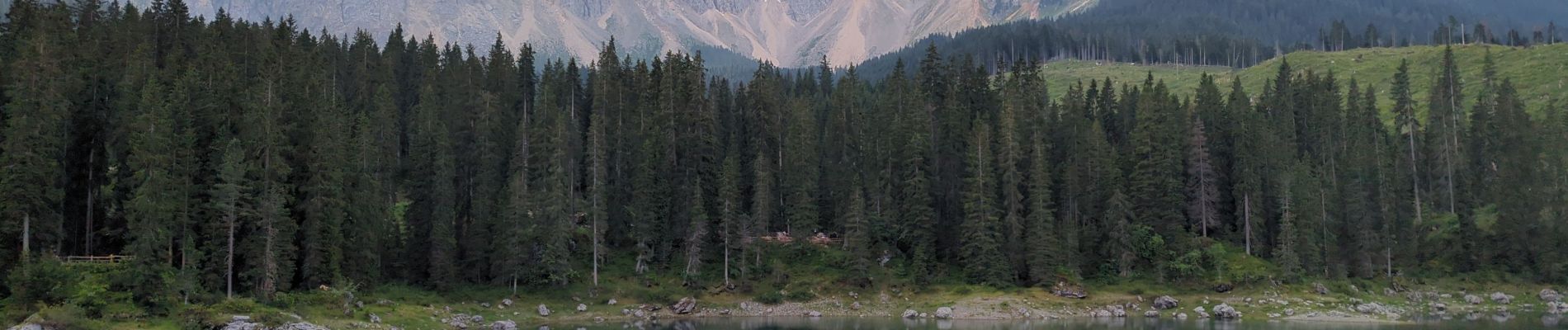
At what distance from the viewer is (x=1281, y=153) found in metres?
103

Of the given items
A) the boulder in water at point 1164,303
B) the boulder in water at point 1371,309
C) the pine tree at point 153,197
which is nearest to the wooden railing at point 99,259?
the pine tree at point 153,197

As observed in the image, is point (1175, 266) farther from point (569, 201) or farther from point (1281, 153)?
point (569, 201)

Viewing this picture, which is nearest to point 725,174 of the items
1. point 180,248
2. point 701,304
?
point 701,304

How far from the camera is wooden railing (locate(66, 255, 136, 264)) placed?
204ft

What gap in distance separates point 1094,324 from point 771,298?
27.2m

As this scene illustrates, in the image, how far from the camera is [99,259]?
6438 centimetres

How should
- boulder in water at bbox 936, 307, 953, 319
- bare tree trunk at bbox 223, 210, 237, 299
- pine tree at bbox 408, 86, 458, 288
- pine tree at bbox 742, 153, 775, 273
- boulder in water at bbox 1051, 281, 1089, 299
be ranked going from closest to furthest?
bare tree trunk at bbox 223, 210, 237, 299 → pine tree at bbox 408, 86, 458, 288 → boulder in water at bbox 936, 307, 953, 319 → boulder in water at bbox 1051, 281, 1089, 299 → pine tree at bbox 742, 153, 775, 273

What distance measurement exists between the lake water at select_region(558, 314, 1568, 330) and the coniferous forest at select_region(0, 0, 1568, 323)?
40.6 ft

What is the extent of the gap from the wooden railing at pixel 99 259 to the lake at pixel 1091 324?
1017 inches

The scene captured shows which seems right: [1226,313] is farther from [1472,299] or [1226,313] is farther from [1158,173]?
[1472,299]

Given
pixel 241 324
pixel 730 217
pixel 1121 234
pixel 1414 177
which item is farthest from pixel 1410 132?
pixel 241 324

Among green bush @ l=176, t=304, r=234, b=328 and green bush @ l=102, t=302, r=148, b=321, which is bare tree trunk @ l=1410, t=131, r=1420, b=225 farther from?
green bush @ l=102, t=302, r=148, b=321

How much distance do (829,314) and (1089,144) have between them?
31674 millimetres

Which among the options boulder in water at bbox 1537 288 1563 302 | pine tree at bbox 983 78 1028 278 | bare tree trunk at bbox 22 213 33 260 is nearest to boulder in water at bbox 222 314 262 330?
bare tree trunk at bbox 22 213 33 260
